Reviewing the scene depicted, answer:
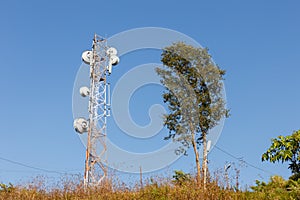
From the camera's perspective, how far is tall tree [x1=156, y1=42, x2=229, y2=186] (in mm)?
15992

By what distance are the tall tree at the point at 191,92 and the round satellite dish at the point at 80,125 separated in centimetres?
396

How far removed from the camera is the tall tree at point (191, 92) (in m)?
16.0

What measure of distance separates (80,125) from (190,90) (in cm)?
533

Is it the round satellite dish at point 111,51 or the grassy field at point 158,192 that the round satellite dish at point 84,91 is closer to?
the round satellite dish at point 111,51

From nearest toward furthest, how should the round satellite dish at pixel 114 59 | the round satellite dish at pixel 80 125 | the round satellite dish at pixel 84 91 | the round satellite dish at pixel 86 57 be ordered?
the round satellite dish at pixel 80 125, the round satellite dish at pixel 84 91, the round satellite dish at pixel 114 59, the round satellite dish at pixel 86 57

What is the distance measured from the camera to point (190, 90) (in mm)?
16438

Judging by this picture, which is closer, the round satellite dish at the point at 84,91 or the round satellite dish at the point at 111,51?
the round satellite dish at the point at 84,91

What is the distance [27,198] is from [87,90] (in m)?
7.28

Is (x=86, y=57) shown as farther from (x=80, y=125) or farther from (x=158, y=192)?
(x=158, y=192)

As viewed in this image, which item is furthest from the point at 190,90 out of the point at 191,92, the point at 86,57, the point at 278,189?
the point at 278,189

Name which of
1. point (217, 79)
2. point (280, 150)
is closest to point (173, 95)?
point (217, 79)

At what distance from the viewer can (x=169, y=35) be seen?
51.9 feet

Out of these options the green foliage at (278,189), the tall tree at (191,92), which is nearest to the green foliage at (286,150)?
the green foliage at (278,189)

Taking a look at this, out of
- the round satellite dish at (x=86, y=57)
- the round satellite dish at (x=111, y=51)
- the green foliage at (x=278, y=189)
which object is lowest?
the green foliage at (x=278, y=189)
